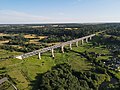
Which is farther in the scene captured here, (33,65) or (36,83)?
(33,65)

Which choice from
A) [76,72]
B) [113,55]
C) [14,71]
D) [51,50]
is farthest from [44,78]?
[113,55]

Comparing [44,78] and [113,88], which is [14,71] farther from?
[113,88]

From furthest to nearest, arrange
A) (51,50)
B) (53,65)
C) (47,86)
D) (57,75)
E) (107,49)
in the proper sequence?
1. (107,49)
2. (51,50)
3. (53,65)
4. (57,75)
5. (47,86)

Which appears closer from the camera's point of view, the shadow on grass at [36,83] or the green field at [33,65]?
the shadow on grass at [36,83]

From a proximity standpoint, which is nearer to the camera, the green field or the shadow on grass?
the shadow on grass

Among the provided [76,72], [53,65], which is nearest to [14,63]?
[53,65]

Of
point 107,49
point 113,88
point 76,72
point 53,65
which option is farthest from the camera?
point 107,49

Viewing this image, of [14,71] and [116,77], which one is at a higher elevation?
[14,71]

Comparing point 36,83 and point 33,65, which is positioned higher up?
point 33,65

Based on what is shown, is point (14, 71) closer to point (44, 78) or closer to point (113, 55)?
point (44, 78)

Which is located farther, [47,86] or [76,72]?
[76,72]
